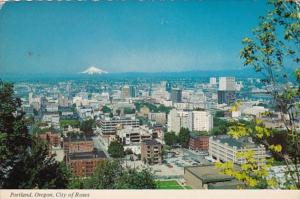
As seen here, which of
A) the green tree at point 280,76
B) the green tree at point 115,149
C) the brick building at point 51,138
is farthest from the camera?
the green tree at point 115,149

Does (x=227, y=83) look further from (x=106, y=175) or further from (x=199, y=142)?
(x=106, y=175)

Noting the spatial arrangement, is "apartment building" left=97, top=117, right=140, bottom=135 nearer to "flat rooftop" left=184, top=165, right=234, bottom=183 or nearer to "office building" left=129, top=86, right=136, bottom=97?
"office building" left=129, top=86, right=136, bottom=97

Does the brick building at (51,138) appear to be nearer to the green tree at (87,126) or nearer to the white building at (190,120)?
the green tree at (87,126)

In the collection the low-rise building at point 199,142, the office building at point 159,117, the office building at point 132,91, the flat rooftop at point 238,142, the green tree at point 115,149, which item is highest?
the office building at point 132,91

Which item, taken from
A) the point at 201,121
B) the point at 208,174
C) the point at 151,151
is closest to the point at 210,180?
the point at 208,174

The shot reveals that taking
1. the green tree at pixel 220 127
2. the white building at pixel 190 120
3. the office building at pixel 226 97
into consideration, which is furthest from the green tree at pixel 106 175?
the office building at pixel 226 97
